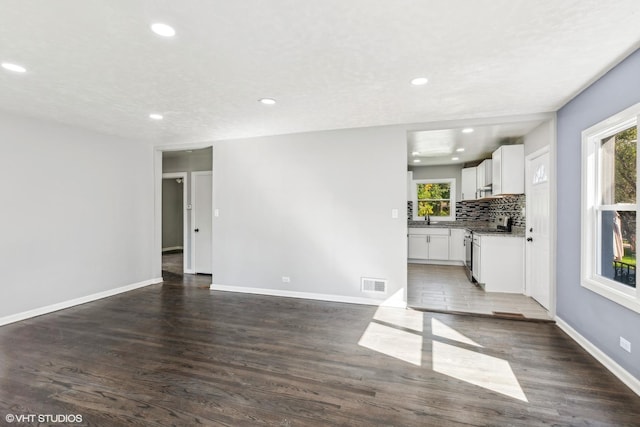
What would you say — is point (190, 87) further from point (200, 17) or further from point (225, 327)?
point (225, 327)

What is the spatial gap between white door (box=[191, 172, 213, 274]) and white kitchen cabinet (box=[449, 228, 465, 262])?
5.46m

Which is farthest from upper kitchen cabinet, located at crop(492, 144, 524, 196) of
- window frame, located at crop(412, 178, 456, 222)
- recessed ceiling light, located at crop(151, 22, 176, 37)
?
recessed ceiling light, located at crop(151, 22, 176, 37)

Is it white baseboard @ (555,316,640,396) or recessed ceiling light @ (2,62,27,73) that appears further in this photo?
recessed ceiling light @ (2,62,27,73)

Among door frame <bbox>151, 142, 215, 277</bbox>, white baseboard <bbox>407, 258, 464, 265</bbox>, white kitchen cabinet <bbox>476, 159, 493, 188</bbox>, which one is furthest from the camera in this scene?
white baseboard <bbox>407, 258, 464, 265</bbox>

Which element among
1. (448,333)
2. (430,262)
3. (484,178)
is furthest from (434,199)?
(448,333)

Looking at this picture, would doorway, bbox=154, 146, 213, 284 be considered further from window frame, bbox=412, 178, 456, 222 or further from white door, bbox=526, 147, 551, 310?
white door, bbox=526, 147, 551, 310

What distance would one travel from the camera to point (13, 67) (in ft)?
8.62

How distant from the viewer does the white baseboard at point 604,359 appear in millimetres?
2361

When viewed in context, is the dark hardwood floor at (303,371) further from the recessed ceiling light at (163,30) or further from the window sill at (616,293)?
the recessed ceiling light at (163,30)

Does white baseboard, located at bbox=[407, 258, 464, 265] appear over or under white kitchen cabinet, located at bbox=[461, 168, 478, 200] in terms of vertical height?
under

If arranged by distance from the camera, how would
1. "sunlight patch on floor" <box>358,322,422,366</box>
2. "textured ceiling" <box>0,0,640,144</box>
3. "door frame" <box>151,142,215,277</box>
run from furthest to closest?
"door frame" <box>151,142,215,277</box> → "sunlight patch on floor" <box>358,322,422,366</box> → "textured ceiling" <box>0,0,640,144</box>

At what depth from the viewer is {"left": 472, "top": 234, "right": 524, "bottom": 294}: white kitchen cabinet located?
16.2 ft

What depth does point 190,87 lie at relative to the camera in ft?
10.1

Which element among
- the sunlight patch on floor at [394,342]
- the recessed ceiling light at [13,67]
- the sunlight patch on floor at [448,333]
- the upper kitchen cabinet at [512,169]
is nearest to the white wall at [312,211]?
the sunlight patch on floor at [448,333]
